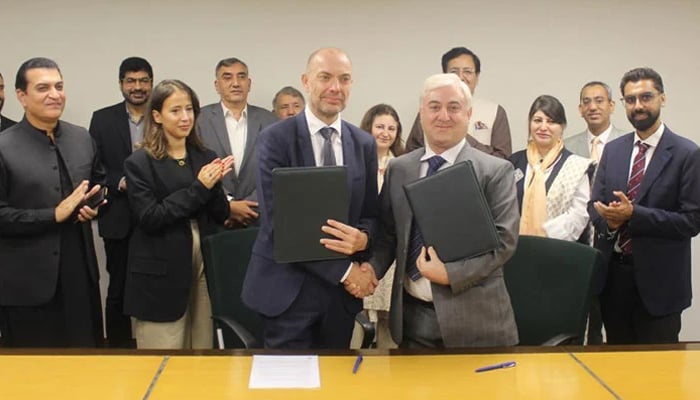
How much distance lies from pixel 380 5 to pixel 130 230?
246cm

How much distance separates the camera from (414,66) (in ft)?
16.8

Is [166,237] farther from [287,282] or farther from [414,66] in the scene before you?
[414,66]

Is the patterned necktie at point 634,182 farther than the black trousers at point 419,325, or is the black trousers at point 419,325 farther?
the patterned necktie at point 634,182

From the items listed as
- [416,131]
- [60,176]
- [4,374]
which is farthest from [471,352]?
[416,131]

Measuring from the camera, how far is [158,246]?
10.2 feet

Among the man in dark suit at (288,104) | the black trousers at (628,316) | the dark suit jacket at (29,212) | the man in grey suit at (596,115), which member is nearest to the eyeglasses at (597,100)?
the man in grey suit at (596,115)

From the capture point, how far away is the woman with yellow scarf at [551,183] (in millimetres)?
3514

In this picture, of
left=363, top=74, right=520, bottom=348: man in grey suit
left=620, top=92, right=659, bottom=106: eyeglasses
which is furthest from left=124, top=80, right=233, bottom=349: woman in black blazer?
left=620, top=92, right=659, bottom=106: eyeglasses

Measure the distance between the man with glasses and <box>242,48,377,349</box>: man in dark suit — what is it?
1.88 m

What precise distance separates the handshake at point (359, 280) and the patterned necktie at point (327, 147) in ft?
1.20

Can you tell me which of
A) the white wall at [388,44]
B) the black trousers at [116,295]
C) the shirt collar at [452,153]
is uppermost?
the white wall at [388,44]

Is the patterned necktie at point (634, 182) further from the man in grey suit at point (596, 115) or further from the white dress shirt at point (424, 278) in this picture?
the white dress shirt at point (424, 278)

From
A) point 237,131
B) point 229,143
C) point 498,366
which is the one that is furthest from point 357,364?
point 237,131

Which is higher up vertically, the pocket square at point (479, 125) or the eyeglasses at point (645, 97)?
the eyeglasses at point (645, 97)
